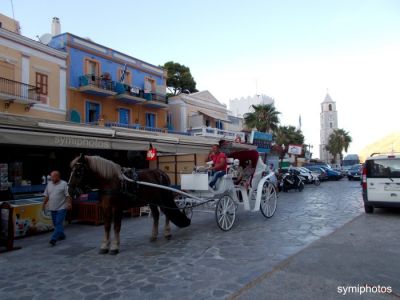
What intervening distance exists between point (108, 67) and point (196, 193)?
1598cm

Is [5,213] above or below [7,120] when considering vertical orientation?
below

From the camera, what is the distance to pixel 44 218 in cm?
887

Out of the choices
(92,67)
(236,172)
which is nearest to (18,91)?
(92,67)

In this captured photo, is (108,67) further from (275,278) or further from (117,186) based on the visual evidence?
(275,278)

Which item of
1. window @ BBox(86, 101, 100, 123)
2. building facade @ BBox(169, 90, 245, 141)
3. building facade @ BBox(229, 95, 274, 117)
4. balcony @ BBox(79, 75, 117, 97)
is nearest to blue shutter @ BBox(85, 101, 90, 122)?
window @ BBox(86, 101, 100, 123)

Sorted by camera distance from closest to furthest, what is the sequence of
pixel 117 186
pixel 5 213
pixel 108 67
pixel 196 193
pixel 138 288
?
pixel 138 288 < pixel 117 186 < pixel 5 213 < pixel 196 193 < pixel 108 67

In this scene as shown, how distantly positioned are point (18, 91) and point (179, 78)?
80.5 feet

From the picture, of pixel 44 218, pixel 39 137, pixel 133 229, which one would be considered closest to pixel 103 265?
pixel 133 229

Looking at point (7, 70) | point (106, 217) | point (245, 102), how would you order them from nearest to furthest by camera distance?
point (106, 217) < point (7, 70) < point (245, 102)

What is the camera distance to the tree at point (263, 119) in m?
35.9

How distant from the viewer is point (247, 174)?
920cm

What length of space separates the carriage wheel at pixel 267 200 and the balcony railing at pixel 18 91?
12213mm

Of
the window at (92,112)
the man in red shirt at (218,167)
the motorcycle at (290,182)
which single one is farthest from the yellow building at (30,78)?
the motorcycle at (290,182)

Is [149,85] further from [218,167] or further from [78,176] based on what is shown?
[78,176]
